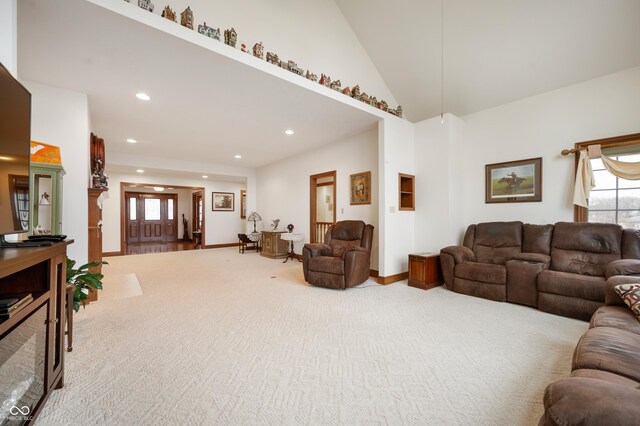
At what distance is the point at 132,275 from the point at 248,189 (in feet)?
13.2

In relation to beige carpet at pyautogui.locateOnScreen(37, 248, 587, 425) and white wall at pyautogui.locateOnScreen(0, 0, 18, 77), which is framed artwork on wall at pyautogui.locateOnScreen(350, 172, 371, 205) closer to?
beige carpet at pyautogui.locateOnScreen(37, 248, 587, 425)

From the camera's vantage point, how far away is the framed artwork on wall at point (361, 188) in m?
4.89

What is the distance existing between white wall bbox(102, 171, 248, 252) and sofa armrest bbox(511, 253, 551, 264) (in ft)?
24.1

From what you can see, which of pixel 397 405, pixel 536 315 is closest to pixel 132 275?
pixel 397 405

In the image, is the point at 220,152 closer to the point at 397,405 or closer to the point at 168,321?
the point at 168,321

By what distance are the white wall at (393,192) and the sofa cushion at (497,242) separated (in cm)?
106

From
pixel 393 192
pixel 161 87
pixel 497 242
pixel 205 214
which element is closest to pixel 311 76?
pixel 161 87

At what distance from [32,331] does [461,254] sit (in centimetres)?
417

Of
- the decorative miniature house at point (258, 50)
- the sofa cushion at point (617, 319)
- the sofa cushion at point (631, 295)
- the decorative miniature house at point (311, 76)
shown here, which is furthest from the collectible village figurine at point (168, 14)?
the sofa cushion at point (631, 295)

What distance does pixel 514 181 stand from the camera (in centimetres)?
396

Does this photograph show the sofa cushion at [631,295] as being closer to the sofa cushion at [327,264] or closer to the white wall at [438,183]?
the white wall at [438,183]

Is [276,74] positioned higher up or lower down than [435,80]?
lower down

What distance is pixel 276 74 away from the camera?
290cm

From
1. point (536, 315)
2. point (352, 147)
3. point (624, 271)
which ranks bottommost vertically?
point (536, 315)
